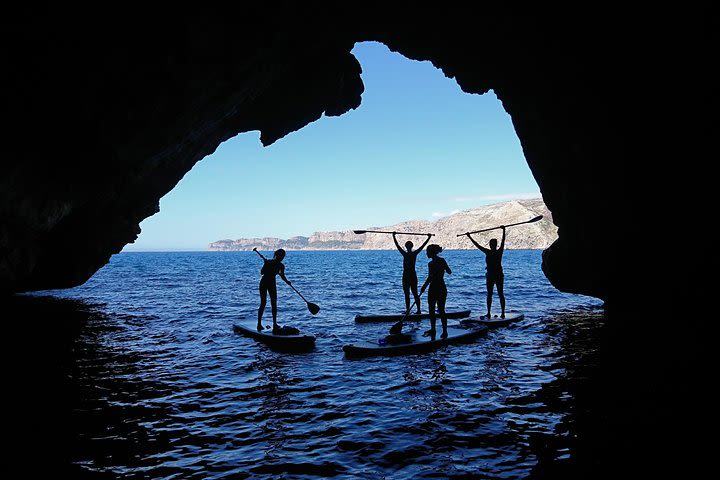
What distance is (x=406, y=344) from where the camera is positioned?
11.9 meters

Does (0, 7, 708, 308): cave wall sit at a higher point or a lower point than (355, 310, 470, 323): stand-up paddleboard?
higher

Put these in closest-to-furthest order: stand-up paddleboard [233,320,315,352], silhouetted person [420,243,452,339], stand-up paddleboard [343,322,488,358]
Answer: stand-up paddleboard [343,322,488,358] < stand-up paddleboard [233,320,315,352] < silhouetted person [420,243,452,339]

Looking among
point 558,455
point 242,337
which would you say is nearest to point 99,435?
point 558,455

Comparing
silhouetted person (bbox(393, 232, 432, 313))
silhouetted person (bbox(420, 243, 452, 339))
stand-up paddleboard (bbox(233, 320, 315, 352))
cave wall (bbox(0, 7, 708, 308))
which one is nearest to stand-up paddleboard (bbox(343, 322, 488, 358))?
silhouetted person (bbox(420, 243, 452, 339))

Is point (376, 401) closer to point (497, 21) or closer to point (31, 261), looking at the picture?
point (497, 21)

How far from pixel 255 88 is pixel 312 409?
14.1 metres

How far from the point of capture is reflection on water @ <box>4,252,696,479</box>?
5574mm

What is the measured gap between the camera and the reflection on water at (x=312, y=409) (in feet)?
18.3

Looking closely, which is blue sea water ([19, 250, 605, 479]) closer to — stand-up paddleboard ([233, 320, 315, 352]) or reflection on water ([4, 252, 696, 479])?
reflection on water ([4, 252, 696, 479])

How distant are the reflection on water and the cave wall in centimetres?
501

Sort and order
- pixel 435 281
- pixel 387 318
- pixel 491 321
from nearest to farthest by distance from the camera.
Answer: pixel 435 281 < pixel 491 321 < pixel 387 318

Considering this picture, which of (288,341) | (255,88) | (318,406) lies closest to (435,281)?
(288,341)

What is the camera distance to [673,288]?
13023 mm

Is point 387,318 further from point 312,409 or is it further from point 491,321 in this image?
point 312,409
